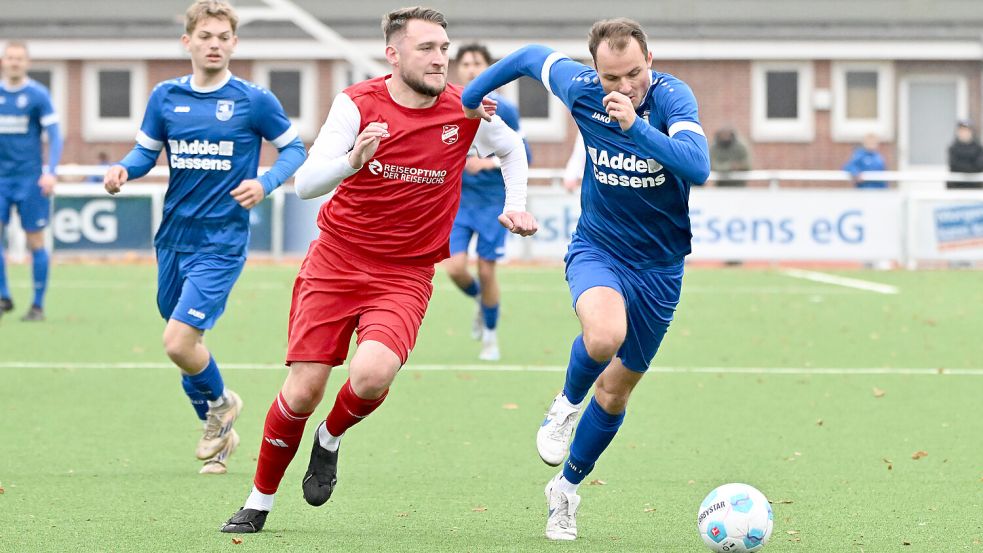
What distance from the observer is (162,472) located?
25.9 ft

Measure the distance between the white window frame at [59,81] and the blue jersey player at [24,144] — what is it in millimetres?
18924

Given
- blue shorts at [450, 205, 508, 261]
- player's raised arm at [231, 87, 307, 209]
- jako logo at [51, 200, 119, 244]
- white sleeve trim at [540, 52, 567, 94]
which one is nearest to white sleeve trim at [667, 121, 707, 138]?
white sleeve trim at [540, 52, 567, 94]

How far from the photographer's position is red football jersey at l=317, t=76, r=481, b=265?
6496mm

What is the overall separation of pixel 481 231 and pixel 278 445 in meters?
6.59

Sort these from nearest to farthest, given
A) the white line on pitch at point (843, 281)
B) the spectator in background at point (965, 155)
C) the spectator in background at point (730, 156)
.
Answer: the white line on pitch at point (843, 281) < the spectator in background at point (730, 156) < the spectator in background at point (965, 155)

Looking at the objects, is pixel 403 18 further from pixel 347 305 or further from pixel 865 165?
pixel 865 165

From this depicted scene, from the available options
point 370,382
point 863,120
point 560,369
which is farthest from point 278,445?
point 863,120

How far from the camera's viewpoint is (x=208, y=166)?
26.5 ft

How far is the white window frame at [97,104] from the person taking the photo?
33281 mm

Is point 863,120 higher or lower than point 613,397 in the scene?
higher

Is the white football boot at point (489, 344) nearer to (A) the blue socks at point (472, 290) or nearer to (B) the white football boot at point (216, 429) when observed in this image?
(A) the blue socks at point (472, 290)

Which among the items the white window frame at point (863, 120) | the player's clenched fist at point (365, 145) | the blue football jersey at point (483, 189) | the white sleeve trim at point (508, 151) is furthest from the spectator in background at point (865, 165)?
the player's clenched fist at point (365, 145)

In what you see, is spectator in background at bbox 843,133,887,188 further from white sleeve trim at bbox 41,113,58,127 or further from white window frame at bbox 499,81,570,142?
white sleeve trim at bbox 41,113,58,127

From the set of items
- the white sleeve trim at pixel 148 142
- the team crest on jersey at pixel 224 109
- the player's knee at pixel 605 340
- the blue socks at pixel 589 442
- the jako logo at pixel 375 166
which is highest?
the team crest on jersey at pixel 224 109
